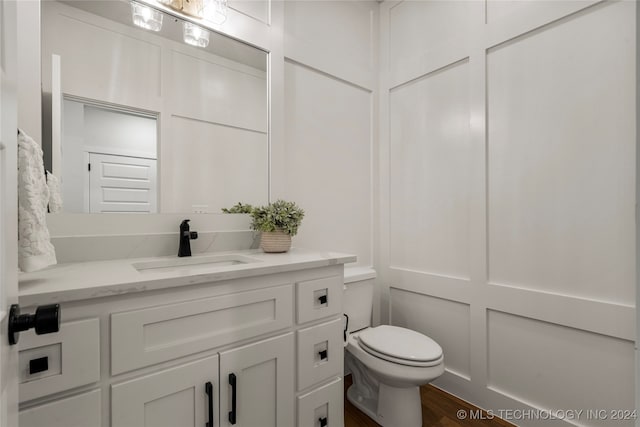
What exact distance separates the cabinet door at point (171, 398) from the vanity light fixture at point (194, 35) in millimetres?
1398

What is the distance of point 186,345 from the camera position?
93 cm

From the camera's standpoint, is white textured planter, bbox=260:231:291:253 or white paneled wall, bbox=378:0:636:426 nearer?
white paneled wall, bbox=378:0:636:426

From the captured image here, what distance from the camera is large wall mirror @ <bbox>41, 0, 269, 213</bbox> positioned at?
1194 mm

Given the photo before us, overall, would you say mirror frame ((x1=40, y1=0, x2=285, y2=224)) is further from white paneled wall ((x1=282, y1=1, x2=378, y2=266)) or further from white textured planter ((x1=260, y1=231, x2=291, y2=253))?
white textured planter ((x1=260, y1=231, x2=291, y2=253))

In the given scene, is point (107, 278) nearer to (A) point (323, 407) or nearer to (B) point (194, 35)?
(A) point (323, 407)

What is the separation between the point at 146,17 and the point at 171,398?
1505 mm

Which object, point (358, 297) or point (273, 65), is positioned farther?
point (358, 297)

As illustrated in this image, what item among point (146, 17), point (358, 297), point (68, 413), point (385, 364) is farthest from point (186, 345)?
point (146, 17)

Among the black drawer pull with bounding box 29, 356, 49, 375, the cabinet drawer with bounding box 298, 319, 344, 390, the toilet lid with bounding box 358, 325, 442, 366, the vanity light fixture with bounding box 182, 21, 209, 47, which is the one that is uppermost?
the vanity light fixture with bounding box 182, 21, 209, 47

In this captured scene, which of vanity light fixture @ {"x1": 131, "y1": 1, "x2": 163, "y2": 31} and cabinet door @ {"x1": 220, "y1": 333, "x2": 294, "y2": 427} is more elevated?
vanity light fixture @ {"x1": 131, "y1": 1, "x2": 163, "y2": 31}

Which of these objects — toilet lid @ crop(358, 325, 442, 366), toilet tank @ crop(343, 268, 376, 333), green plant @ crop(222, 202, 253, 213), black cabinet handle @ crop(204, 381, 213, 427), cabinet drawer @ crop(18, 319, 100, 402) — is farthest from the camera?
toilet tank @ crop(343, 268, 376, 333)

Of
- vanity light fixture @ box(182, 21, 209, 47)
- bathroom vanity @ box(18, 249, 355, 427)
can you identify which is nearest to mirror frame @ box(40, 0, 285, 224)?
vanity light fixture @ box(182, 21, 209, 47)

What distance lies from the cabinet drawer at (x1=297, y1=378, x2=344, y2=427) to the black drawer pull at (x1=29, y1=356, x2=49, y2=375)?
0.81 m

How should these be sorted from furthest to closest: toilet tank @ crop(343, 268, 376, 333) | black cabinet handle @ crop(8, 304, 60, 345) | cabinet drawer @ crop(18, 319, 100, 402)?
toilet tank @ crop(343, 268, 376, 333) → cabinet drawer @ crop(18, 319, 100, 402) → black cabinet handle @ crop(8, 304, 60, 345)
